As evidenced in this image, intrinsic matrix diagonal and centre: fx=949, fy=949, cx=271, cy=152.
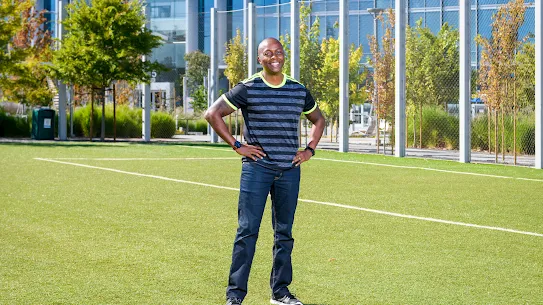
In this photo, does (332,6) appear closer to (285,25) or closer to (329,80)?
(329,80)

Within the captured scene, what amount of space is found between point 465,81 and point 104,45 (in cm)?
1730

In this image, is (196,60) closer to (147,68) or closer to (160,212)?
(147,68)

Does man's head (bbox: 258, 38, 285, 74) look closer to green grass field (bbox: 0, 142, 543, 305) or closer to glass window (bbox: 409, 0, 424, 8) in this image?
green grass field (bbox: 0, 142, 543, 305)

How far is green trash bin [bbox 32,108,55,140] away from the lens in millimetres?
37438

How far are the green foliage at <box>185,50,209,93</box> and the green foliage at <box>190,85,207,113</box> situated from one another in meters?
0.62

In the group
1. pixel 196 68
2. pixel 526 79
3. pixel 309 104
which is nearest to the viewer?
pixel 309 104

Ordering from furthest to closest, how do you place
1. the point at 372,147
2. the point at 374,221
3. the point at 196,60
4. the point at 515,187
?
the point at 196,60
the point at 372,147
the point at 515,187
the point at 374,221

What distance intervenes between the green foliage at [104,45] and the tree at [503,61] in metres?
15.9

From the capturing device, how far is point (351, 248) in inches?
351

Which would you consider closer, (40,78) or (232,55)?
(232,55)

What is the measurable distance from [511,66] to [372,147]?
7561 millimetres

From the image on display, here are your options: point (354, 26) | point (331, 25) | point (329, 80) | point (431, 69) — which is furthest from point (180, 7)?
point (431, 69)

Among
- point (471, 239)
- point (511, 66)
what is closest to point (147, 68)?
point (511, 66)

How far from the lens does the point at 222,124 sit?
246 inches
